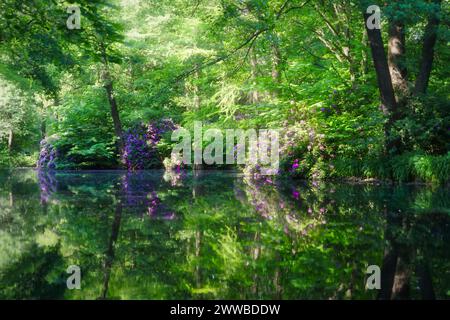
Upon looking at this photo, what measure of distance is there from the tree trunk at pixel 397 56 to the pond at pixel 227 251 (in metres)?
5.90

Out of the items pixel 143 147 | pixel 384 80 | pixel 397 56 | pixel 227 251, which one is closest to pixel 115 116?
pixel 143 147

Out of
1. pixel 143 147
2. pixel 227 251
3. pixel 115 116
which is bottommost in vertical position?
pixel 227 251

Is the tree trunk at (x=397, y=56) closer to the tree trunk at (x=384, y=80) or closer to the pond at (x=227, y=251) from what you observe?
the tree trunk at (x=384, y=80)

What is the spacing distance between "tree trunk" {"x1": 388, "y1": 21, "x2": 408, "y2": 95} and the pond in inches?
232

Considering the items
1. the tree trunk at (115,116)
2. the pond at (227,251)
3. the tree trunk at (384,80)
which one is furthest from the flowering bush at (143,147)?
the pond at (227,251)

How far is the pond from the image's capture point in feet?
8.04

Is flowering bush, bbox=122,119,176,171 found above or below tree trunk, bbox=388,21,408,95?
below

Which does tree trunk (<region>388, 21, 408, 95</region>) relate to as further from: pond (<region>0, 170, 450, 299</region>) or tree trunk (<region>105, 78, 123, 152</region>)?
tree trunk (<region>105, 78, 123, 152</region>)

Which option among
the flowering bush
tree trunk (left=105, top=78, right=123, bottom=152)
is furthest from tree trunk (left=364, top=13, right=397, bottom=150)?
tree trunk (left=105, top=78, right=123, bottom=152)

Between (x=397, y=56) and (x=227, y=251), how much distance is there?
944 cm

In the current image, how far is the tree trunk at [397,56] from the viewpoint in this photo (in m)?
11.3

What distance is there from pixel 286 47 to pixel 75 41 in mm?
8983

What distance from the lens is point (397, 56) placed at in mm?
11352

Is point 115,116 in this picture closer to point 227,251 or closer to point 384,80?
point 384,80
